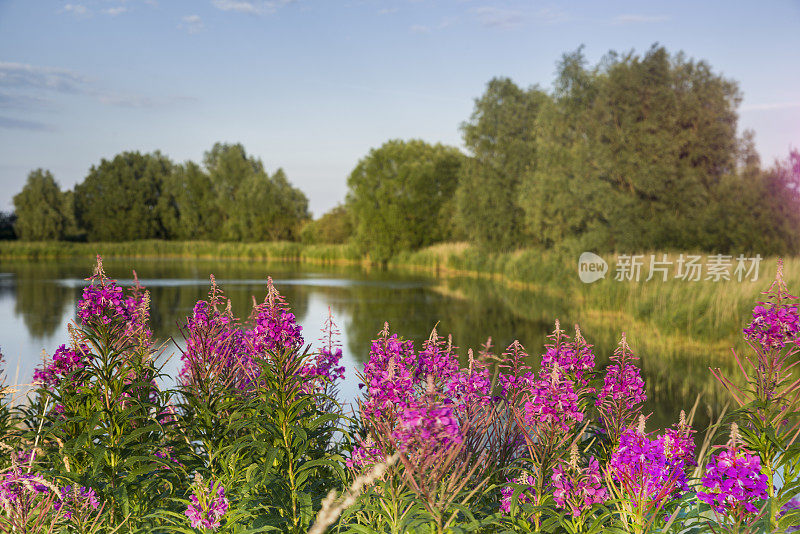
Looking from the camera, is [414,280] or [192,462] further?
[414,280]

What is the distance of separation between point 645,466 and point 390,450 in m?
1.43

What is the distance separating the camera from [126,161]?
9056 cm

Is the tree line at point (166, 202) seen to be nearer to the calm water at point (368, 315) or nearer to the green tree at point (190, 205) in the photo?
the green tree at point (190, 205)

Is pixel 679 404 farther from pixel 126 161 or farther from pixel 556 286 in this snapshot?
pixel 126 161

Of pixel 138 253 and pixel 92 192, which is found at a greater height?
pixel 92 192

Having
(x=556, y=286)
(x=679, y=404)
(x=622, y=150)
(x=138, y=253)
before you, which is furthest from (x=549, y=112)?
(x=138, y=253)

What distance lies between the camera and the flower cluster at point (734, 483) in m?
2.79

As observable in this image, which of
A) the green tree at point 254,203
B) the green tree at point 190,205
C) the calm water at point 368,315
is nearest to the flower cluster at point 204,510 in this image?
the calm water at point 368,315

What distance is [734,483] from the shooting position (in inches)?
111

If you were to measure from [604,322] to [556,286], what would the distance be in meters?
9.65

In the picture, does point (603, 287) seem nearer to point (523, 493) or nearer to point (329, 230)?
point (523, 493)

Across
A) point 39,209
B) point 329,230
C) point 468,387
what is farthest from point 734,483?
point 39,209

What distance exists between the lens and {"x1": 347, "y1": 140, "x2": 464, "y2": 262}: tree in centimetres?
5922

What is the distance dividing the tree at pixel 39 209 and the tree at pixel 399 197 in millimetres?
39570
